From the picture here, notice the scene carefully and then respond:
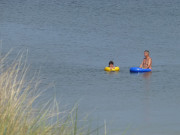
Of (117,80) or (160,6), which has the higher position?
(160,6)

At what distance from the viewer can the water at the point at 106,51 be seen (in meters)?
14.7

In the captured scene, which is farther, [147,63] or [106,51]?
[106,51]

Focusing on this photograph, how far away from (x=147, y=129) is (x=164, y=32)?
77.7ft

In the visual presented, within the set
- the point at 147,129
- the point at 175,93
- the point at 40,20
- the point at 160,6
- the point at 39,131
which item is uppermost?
the point at 160,6

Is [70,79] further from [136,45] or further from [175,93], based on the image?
[136,45]

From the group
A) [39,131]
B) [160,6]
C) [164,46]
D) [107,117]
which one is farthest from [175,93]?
[160,6]

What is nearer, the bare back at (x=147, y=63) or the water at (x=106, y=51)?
the water at (x=106, y=51)

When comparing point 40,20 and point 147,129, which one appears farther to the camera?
point 40,20

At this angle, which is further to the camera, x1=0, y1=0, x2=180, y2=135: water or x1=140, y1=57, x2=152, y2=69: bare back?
x1=140, y1=57, x2=152, y2=69: bare back

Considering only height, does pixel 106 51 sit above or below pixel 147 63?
above

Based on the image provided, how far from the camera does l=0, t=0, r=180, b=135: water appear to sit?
14.7 meters

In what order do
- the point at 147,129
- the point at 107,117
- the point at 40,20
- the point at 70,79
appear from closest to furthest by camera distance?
the point at 147,129 → the point at 107,117 → the point at 70,79 → the point at 40,20

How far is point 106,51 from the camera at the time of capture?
28312 millimetres

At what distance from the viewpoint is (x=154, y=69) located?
23172 mm
